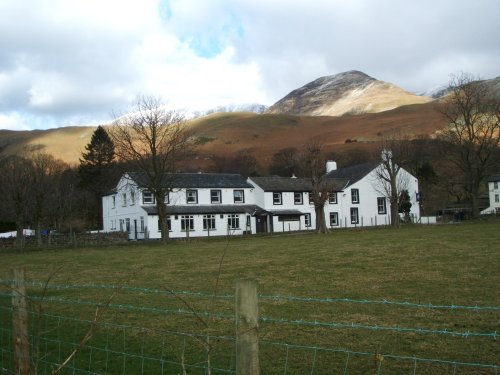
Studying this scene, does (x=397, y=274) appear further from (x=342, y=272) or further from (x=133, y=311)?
(x=133, y=311)

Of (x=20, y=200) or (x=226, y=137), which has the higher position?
(x=226, y=137)

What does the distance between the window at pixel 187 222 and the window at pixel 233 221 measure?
460 cm

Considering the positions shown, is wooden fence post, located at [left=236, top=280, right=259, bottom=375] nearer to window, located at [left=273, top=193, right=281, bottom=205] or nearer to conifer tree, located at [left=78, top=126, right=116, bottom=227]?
window, located at [left=273, top=193, right=281, bottom=205]

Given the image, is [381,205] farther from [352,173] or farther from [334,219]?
[334,219]

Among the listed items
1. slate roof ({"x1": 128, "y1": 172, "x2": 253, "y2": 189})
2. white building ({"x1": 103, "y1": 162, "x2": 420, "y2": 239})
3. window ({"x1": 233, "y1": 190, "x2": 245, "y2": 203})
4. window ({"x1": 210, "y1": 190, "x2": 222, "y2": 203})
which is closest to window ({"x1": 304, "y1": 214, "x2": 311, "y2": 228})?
white building ({"x1": 103, "y1": 162, "x2": 420, "y2": 239})

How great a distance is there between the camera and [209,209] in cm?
5900

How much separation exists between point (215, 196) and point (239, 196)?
344 cm

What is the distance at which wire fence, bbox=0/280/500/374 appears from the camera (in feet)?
23.4

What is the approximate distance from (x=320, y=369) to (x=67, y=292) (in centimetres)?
1030

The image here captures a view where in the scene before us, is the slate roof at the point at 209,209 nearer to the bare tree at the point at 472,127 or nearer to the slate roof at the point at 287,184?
the slate roof at the point at 287,184

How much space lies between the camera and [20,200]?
45.0 m

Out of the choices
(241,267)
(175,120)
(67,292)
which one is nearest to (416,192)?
(175,120)

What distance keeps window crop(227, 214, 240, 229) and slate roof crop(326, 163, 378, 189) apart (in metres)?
15.8

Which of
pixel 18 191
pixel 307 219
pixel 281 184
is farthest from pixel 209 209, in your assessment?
pixel 18 191
